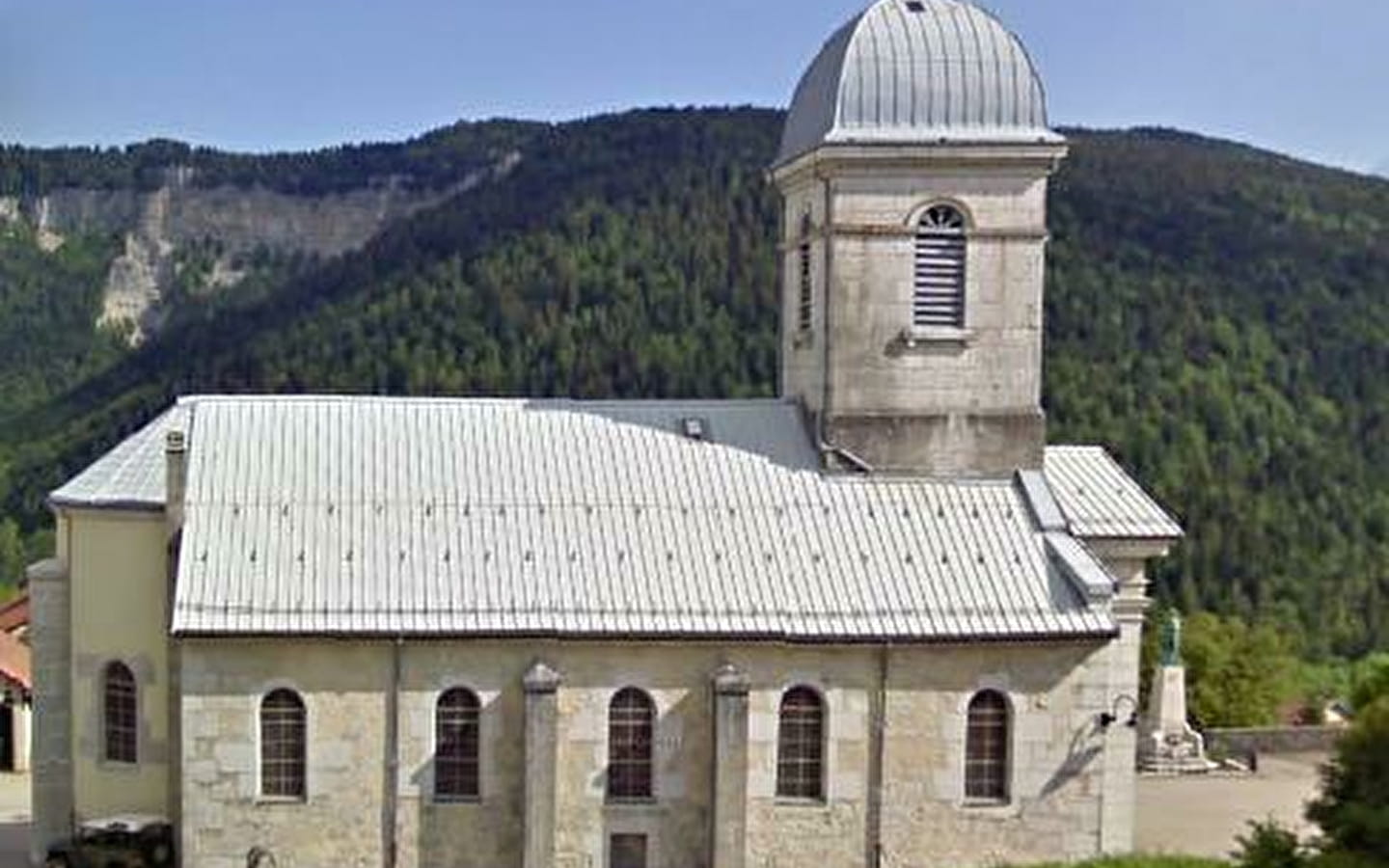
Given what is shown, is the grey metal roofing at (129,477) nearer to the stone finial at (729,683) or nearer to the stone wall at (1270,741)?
the stone finial at (729,683)

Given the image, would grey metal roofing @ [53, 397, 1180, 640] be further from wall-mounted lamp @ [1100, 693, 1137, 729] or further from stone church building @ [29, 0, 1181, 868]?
wall-mounted lamp @ [1100, 693, 1137, 729]

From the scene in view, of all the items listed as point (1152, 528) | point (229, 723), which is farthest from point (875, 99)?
point (229, 723)

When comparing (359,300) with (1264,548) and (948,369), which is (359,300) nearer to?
(1264,548)

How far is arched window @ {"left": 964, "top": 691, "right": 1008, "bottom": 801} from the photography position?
32688mm

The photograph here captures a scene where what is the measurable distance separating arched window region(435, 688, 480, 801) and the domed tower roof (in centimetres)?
1343

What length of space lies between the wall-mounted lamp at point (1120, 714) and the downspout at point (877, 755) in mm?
4316

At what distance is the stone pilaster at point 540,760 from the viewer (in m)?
31.0

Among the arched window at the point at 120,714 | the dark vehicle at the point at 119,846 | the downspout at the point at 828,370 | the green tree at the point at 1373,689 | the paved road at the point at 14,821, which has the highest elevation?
the downspout at the point at 828,370

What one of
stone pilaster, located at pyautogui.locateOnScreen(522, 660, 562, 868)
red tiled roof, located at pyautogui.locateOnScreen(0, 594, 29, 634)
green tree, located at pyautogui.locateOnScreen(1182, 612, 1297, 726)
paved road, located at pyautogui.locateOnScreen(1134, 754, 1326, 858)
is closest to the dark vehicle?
stone pilaster, located at pyautogui.locateOnScreen(522, 660, 562, 868)

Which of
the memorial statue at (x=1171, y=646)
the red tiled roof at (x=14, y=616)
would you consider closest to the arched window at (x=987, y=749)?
the memorial statue at (x=1171, y=646)

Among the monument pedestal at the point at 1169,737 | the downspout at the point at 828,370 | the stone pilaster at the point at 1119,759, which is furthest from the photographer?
the monument pedestal at the point at 1169,737

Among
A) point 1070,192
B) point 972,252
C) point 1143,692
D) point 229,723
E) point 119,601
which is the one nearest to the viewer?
point 229,723

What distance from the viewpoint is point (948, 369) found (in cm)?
3553

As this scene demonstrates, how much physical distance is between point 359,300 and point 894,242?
426 feet
